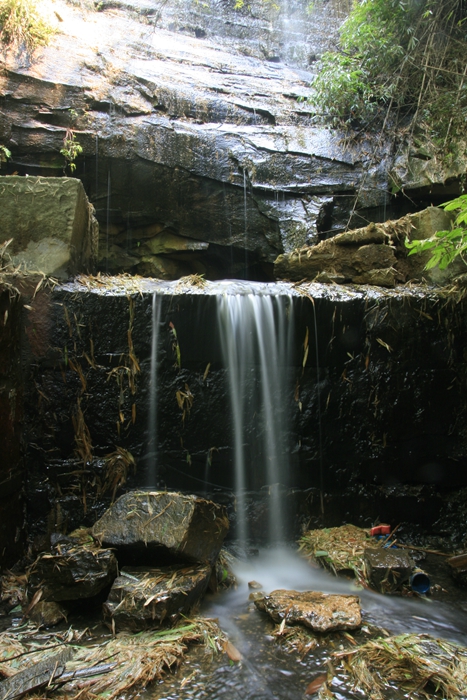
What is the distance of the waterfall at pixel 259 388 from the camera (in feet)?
12.6

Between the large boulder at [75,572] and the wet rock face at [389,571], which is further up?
the large boulder at [75,572]

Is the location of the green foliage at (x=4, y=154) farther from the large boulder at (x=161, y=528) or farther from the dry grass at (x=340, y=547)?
the dry grass at (x=340, y=547)

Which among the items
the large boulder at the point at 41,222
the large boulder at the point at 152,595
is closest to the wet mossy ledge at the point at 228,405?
the large boulder at the point at 41,222

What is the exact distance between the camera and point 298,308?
12.9ft

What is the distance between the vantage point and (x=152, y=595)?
8.09 ft

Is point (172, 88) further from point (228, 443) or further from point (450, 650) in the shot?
point (450, 650)

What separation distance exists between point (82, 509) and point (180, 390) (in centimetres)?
117

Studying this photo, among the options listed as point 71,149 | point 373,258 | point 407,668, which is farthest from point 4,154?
point 407,668

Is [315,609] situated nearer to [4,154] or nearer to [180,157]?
[180,157]

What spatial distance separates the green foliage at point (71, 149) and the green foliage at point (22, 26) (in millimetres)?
1730

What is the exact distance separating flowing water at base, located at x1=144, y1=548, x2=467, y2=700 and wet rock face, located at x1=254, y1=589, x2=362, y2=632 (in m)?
0.06

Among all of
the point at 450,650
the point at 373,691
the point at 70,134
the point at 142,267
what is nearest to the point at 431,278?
the point at 450,650

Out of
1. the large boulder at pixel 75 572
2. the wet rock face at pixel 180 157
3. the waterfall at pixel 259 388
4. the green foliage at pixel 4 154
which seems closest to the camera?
the large boulder at pixel 75 572

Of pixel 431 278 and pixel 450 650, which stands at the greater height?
pixel 431 278
